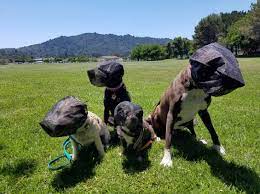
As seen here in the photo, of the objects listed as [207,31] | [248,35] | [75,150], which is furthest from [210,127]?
[207,31]

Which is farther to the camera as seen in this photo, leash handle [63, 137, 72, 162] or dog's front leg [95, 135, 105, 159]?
leash handle [63, 137, 72, 162]

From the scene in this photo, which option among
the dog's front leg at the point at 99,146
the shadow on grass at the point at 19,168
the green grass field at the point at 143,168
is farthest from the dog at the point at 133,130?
the shadow on grass at the point at 19,168

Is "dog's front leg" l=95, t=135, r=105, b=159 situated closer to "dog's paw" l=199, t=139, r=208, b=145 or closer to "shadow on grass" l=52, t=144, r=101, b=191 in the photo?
"shadow on grass" l=52, t=144, r=101, b=191

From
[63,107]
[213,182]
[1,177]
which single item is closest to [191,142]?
[213,182]

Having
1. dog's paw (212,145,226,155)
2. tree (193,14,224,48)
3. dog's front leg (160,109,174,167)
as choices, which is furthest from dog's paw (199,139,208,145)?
tree (193,14,224,48)

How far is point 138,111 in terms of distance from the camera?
5664mm

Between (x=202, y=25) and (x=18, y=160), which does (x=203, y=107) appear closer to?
(x=18, y=160)

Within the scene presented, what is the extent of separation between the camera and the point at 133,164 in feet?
20.2

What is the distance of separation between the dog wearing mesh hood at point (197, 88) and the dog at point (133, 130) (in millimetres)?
434

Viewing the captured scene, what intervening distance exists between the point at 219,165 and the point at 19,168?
11.0 feet

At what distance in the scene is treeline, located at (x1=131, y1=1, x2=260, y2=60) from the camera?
77.5 meters

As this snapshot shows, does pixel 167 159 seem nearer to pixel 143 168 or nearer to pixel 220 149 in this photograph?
pixel 143 168

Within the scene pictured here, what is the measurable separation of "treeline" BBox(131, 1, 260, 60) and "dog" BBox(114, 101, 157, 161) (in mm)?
73236

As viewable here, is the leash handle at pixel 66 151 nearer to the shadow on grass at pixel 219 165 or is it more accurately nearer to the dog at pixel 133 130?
the dog at pixel 133 130
